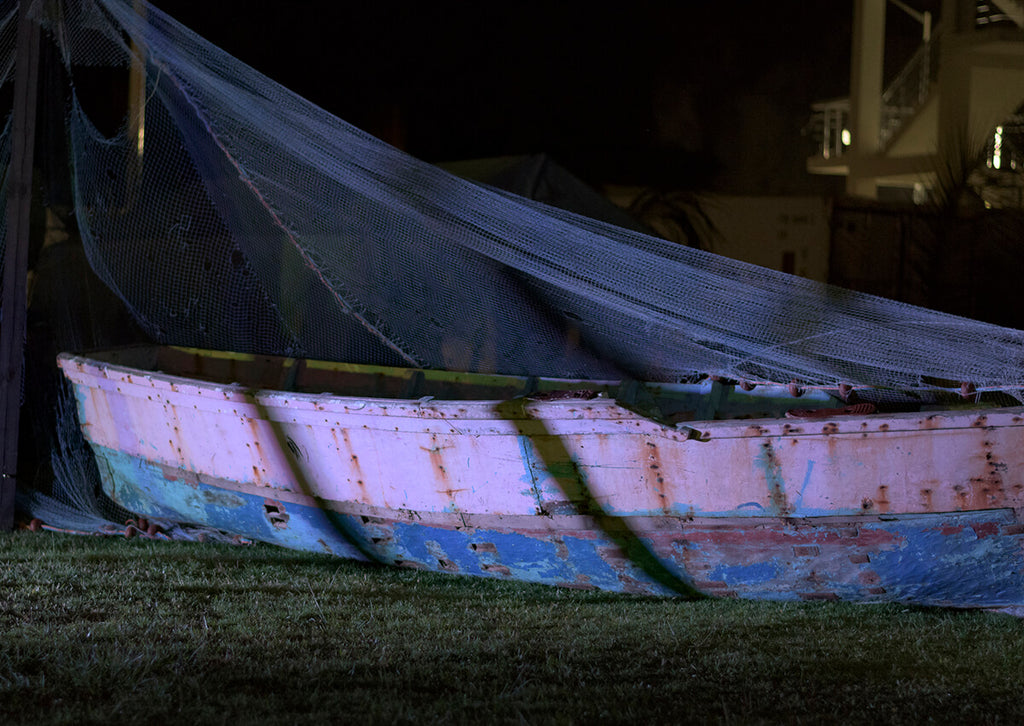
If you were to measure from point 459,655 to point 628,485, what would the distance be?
3.71 ft

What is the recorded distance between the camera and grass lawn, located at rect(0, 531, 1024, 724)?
10.4 ft

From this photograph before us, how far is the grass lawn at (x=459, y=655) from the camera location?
125 inches

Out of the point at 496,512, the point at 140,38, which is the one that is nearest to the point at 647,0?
the point at 140,38

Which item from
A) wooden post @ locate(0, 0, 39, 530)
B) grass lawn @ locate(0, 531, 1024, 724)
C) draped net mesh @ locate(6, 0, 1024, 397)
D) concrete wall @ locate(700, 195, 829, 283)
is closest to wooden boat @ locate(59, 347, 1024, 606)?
grass lawn @ locate(0, 531, 1024, 724)

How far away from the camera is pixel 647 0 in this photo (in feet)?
52.3

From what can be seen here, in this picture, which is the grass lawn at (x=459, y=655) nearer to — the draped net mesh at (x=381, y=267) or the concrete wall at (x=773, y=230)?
the draped net mesh at (x=381, y=267)

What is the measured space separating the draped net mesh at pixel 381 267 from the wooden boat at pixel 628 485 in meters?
0.32

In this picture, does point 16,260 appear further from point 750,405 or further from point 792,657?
point 792,657

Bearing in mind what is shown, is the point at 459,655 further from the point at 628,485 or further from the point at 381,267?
the point at 381,267

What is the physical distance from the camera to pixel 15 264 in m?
5.92

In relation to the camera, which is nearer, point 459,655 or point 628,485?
point 459,655

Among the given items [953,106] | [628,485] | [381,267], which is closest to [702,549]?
[628,485]

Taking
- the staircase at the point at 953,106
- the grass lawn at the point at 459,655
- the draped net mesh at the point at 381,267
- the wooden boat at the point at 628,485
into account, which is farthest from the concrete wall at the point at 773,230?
the grass lawn at the point at 459,655

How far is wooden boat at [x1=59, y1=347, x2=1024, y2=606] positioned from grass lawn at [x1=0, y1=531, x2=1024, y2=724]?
189 millimetres
